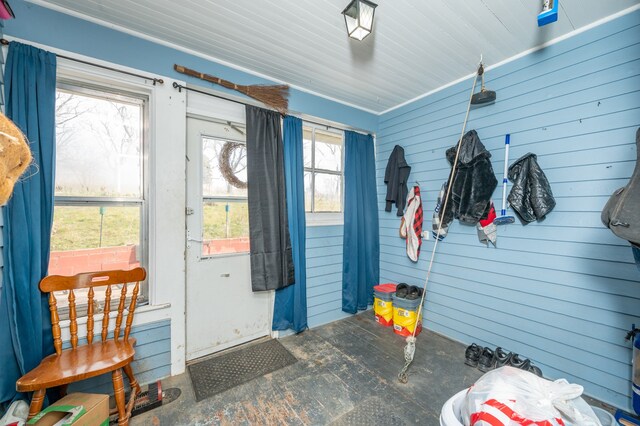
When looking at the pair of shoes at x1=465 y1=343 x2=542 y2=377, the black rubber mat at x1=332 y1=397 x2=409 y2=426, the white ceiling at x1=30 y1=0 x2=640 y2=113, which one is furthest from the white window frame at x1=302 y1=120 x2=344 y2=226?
the pair of shoes at x1=465 y1=343 x2=542 y2=377

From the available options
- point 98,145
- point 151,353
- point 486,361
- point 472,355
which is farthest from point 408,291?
point 98,145

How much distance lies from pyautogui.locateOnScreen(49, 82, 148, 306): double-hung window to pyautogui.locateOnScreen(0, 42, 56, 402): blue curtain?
17 cm

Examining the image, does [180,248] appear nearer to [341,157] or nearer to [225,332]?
[225,332]

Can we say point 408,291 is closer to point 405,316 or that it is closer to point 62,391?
point 405,316

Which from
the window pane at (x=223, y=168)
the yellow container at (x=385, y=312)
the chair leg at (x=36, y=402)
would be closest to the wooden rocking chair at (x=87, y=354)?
the chair leg at (x=36, y=402)

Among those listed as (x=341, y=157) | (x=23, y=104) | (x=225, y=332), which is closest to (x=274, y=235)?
(x=225, y=332)

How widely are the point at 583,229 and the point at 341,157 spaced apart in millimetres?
2372

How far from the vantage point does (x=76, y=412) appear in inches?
52.4

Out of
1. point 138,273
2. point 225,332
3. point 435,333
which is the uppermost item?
point 138,273

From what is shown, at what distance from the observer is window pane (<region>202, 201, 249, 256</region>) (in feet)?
7.89

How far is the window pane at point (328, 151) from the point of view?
3.15m

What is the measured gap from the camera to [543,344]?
2127mm

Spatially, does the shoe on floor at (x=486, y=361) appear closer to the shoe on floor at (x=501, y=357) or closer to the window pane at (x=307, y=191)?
the shoe on floor at (x=501, y=357)

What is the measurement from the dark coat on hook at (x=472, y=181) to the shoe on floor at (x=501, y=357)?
1.16 m
